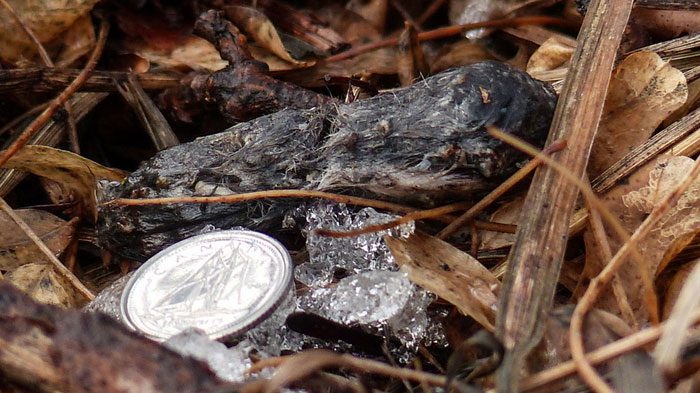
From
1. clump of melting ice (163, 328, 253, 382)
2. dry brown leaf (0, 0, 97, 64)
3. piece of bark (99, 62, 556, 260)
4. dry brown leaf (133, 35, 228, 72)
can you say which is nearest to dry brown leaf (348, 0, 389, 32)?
dry brown leaf (133, 35, 228, 72)

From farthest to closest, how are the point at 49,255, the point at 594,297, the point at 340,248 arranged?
1. the point at 49,255
2. the point at 340,248
3. the point at 594,297

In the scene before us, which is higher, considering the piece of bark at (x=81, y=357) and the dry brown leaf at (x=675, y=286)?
the piece of bark at (x=81, y=357)

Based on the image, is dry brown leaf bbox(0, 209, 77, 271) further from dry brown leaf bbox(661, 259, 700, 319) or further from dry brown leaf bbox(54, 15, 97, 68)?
dry brown leaf bbox(661, 259, 700, 319)

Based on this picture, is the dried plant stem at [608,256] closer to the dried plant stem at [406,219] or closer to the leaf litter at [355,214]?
the leaf litter at [355,214]

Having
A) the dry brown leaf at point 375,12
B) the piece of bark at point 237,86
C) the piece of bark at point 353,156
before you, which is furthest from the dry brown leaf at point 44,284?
the dry brown leaf at point 375,12

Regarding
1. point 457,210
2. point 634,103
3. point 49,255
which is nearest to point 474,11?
point 634,103

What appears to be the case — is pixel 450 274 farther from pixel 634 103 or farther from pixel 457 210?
pixel 634 103

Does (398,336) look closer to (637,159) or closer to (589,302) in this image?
(589,302)
